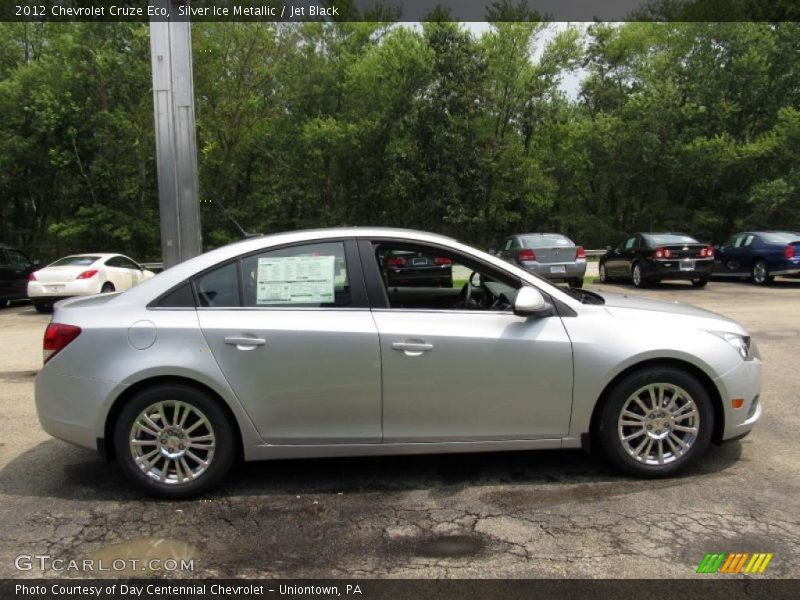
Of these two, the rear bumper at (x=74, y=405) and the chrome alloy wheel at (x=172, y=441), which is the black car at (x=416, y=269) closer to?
the chrome alloy wheel at (x=172, y=441)

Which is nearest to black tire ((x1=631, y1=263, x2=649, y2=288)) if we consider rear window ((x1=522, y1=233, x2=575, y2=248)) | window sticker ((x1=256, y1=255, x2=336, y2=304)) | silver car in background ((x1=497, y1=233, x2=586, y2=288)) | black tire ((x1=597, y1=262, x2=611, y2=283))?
black tire ((x1=597, y1=262, x2=611, y2=283))

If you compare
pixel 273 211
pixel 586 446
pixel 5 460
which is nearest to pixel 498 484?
pixel 586 446

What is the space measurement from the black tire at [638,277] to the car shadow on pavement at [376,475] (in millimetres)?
13166

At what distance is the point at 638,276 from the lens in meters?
17.3

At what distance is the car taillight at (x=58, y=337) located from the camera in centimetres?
392

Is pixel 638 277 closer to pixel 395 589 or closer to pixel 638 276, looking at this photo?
pixel 638 276

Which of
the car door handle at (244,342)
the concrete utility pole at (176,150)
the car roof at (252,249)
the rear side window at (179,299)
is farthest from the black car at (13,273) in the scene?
the car door handle at (244,342)

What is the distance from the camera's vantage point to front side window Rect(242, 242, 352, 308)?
4.01 m

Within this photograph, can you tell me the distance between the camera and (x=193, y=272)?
4051mm

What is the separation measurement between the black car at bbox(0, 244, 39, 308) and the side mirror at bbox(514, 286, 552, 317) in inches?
654

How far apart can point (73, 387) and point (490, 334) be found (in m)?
2.61

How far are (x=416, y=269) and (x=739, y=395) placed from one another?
89.7 inches

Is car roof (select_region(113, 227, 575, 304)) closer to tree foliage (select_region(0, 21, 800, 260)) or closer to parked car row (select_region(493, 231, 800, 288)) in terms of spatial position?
parked car row (select_region(493, 231, 800, 288))

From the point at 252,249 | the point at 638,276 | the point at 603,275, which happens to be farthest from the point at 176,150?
the point at 603,275
